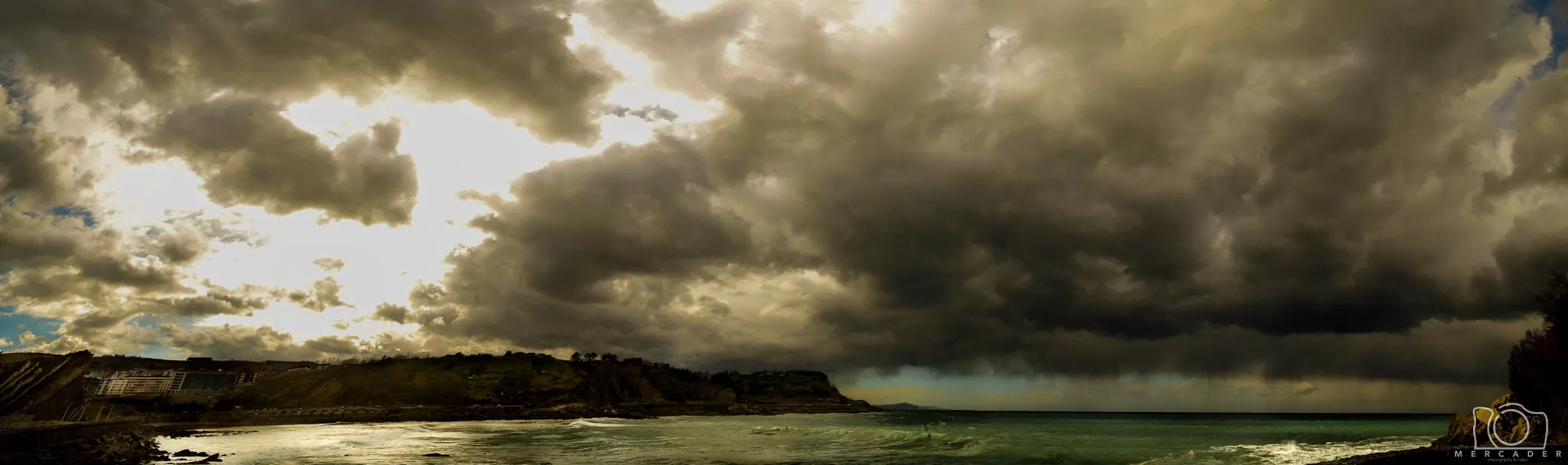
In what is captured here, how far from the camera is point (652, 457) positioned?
46.8 meters

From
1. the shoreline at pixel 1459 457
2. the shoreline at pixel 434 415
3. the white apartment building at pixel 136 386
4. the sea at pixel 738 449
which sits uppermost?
the shoreline at pixel 1459 457

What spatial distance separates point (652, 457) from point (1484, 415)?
49.6 m

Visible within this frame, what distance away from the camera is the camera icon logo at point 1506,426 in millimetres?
30688

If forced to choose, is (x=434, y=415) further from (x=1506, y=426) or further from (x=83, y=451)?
(x=1506, y=426)

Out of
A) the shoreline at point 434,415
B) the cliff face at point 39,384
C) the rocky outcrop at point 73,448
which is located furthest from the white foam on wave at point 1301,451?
the shoreline at point 434,415

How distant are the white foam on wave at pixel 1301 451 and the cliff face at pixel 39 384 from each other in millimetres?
101426

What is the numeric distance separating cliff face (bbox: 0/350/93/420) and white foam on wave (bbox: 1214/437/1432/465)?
101426 mm

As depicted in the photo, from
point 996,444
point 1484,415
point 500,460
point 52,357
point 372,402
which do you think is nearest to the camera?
point 1484,415

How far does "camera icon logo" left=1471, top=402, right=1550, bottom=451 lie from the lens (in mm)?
30688

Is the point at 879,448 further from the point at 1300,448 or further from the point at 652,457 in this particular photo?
the point at 1300,448

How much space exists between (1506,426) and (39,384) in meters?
113

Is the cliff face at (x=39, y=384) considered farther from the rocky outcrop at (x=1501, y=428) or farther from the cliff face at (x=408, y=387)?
the rocky outcrop at (x=1501, y=428)

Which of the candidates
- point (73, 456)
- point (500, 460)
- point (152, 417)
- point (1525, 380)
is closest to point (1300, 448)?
point (1525, 380)

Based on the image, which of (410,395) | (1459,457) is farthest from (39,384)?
(410,395)
